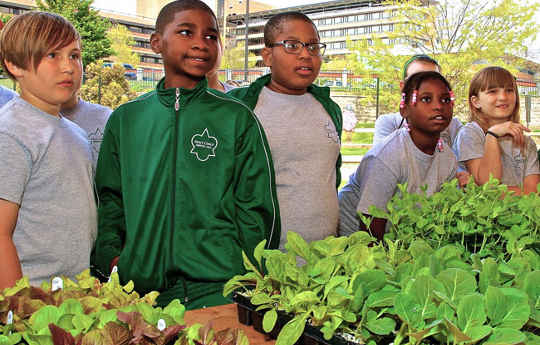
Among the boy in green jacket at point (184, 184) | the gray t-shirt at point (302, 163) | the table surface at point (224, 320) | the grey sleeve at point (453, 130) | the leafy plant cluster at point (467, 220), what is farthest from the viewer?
the grey sleeve at point (453, 130)

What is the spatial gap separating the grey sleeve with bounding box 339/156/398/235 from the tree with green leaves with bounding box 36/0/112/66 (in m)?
22.6

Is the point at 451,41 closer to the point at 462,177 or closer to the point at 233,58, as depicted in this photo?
the point at 462,177

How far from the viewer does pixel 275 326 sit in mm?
771

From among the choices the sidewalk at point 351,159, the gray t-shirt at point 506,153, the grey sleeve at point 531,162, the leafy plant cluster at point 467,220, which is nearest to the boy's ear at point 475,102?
the gray t-shirt at point 506,153

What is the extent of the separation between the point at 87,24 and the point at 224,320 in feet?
81.7

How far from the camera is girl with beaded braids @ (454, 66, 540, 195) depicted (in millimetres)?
2381

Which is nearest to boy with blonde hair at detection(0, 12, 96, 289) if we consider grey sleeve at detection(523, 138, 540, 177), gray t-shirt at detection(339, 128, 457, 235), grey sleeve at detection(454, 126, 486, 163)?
gray t-shirt at detection(339, 128, 457, 235)

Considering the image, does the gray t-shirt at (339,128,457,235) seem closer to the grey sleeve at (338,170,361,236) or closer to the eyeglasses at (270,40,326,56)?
the grey sleeve at (338,170,361,236)

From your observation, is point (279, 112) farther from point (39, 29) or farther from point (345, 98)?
point (345, 98)

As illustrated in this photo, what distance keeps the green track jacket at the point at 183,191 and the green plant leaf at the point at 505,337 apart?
797 millimetres

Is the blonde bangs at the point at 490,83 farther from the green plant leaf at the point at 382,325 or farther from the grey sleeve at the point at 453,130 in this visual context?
the green plant leaf at the point at 382,325

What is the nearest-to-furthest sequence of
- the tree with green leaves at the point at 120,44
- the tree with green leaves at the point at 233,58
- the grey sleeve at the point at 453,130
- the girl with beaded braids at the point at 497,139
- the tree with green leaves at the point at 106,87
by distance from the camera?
the girl with beaded braids at the point at 497,139
the grey sleeve at the point at 453,130
the tree with green leaves at the point at 106,87
the tree with green leaves at the point at 233,58
the tree with green leaves at the point at 120,44

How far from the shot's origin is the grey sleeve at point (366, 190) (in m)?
1.81

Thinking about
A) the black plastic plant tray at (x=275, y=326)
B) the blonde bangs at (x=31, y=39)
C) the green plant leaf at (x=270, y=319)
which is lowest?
the black plastic plant tray at (x=275, y=326)
